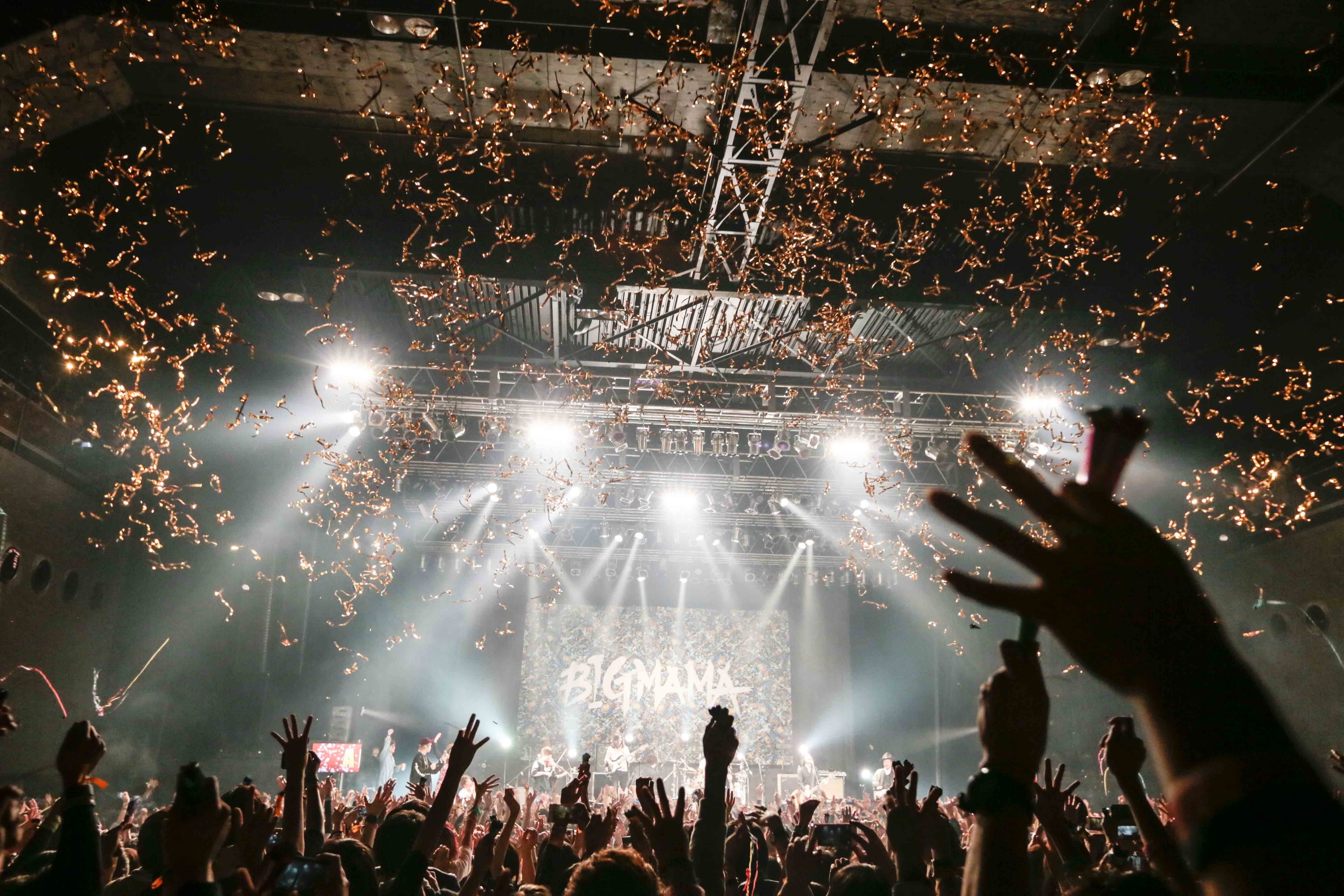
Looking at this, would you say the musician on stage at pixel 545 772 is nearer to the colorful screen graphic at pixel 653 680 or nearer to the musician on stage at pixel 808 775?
the colorful screen graphic at pixel 653 680

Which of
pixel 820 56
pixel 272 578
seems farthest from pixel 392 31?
pixel 272 578

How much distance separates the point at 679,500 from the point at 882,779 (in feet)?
19.4

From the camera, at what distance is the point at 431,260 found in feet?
23.6

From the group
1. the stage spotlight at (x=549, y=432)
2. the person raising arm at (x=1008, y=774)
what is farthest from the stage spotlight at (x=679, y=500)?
the person raising arm at (x=1008, y=774)

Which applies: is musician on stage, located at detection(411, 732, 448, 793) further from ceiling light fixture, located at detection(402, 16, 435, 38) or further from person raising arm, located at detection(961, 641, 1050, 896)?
person raising arm, located at detection(961, 641, 1050, 896)

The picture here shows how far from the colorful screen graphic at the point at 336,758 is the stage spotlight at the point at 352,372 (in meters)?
5.83

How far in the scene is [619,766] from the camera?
1503cm

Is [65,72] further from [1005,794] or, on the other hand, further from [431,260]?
[1005,794]

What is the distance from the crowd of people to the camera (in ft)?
2.10

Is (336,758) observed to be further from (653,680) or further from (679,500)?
(679,500)

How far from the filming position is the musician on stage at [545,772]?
14180mm

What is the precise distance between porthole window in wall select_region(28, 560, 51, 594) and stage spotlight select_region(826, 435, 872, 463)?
Result: 9.72 meters

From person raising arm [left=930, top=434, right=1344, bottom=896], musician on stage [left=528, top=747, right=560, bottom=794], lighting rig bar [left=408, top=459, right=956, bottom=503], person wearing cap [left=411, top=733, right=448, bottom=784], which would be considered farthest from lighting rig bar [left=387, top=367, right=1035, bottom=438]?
person raising arm [left=930, top=434, right=1344, bottom=896]

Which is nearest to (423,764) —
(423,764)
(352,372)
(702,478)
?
(423,764)
